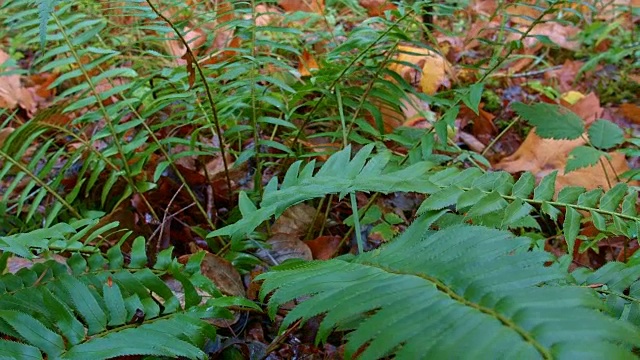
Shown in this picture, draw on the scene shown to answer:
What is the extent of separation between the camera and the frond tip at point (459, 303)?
1.83 feet

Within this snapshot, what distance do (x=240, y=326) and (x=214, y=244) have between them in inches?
11.2

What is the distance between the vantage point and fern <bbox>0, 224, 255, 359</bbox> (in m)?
0.82

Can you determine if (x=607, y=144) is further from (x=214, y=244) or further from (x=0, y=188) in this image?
(x=0, y=188)

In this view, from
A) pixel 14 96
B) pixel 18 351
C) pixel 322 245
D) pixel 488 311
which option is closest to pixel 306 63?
pixel 322 245

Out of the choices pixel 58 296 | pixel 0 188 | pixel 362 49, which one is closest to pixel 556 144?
pixel 362 49

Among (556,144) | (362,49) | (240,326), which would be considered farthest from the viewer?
(556,144)

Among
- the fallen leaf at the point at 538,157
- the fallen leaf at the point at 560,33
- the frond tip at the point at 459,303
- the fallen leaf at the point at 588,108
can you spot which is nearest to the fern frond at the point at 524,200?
the frond tip at the point at 459,303

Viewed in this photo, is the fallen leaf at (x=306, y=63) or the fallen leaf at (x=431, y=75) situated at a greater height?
the fallen leaf at (x=306, y=63)

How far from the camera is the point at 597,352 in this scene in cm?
52

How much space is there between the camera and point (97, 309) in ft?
2.97

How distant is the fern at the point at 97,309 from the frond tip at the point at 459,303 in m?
0.17

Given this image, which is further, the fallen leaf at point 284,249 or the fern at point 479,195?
the fallen leaf at point 284,249

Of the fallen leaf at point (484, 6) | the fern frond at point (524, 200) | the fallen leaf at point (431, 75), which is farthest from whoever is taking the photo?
the fallen leaf at point (484, 6)

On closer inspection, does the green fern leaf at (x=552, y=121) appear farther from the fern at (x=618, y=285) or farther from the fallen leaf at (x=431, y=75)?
the fern at (x=618, y=285)
